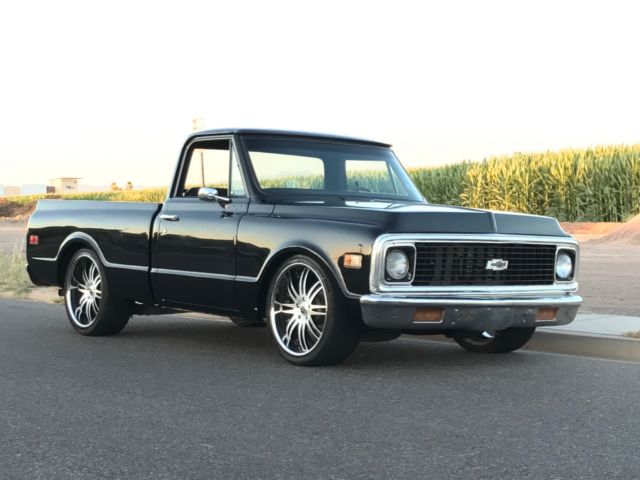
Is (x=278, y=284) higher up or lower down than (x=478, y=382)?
higher up

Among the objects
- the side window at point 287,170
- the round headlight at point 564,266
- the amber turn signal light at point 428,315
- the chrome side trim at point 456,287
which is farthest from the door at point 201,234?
the round headlight at point 564,266

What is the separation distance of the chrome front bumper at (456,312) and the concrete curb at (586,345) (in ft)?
3.28

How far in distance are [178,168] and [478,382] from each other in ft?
12.0

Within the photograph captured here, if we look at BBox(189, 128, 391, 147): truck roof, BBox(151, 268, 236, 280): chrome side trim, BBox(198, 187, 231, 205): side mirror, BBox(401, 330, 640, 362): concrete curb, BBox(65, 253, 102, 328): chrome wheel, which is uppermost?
BBox(189, 128, 391, 147): truck roof

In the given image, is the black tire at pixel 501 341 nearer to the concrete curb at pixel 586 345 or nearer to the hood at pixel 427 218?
the concrete curb at pixel 586 345

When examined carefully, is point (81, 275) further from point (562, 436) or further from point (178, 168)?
point (562, 436)

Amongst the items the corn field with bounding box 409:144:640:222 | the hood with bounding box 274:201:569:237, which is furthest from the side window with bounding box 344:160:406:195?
the corn field with bounding box 409:144:640:222

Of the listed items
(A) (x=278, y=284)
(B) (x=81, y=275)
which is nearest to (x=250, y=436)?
(A) (x=278, y=284)

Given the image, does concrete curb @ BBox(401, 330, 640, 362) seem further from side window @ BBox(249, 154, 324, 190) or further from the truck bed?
the truck bed

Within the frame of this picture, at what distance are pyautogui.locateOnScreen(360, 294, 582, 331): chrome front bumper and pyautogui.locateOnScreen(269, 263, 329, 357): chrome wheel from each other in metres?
0.48

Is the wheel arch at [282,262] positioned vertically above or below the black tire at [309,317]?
above

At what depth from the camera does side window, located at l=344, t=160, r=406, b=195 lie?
8.88 meters

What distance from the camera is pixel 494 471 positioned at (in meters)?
4.58

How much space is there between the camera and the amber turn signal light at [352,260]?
709cm
